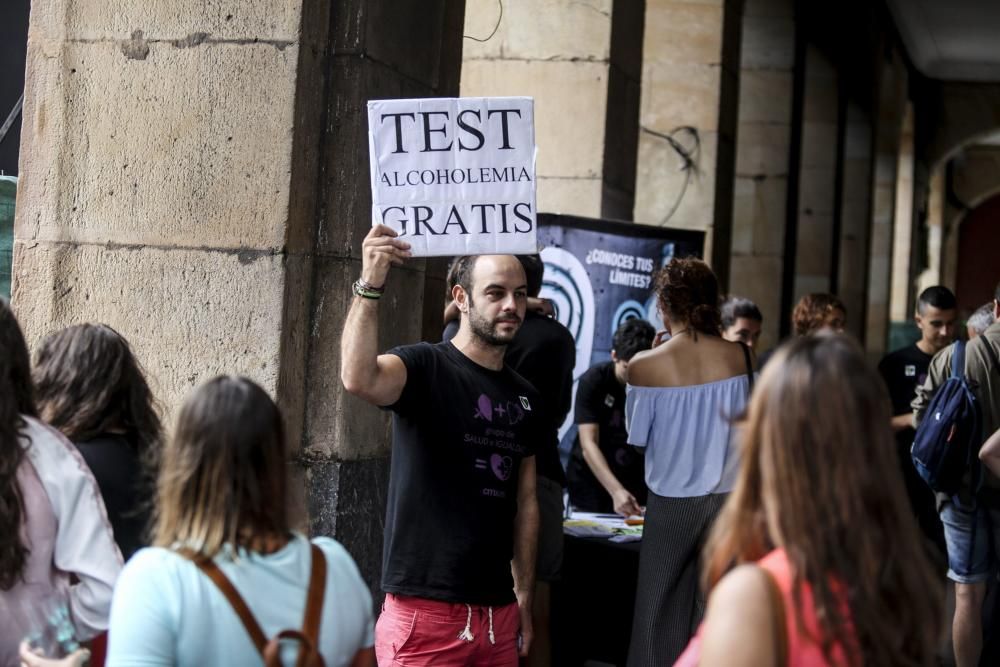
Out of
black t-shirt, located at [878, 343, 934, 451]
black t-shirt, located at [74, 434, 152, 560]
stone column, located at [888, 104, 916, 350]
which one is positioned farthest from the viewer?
stone column, located at [888, 104, 916, 350]

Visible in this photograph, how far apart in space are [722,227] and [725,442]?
6.24m

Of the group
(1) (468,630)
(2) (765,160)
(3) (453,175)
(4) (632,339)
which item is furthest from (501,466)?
A: (2) (765,160)

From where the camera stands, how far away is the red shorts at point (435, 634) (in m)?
3.78

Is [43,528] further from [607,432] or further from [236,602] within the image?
[607,432]

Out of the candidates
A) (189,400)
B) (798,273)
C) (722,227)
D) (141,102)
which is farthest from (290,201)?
(798,273)

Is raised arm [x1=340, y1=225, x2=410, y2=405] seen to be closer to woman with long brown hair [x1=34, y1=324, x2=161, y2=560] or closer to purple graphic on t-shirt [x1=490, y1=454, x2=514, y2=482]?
purple graphic on t-shirt [x1=490, y1=454, x2=514, y2=482]

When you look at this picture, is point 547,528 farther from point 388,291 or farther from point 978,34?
point 978,34

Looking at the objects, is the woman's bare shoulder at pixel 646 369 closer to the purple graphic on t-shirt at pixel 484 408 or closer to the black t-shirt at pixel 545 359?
the black t-shirt at pixel 545 359

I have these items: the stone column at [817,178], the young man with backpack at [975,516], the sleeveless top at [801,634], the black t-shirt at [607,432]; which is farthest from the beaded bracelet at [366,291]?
the stone column at [817,178]

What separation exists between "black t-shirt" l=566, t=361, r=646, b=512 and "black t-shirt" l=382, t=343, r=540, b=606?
2594 mm

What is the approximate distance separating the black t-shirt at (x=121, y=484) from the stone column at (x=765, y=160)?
1108 centimetres

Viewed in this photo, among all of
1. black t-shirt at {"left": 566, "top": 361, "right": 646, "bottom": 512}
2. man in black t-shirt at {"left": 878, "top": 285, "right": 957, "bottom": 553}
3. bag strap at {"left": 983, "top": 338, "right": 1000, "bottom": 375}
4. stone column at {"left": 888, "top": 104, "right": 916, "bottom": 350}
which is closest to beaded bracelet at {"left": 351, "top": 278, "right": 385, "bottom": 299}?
black t-shirt at {"left": 566, "top": 361, "right": 646, "bottom": 512}

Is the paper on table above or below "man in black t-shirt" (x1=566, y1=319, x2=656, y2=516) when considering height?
below

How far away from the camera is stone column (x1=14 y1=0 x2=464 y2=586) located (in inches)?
197
